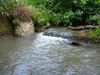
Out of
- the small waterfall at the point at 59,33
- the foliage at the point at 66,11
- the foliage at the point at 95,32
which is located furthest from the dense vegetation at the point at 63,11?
the foliage at the point at 95,32

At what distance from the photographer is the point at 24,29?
12.1m

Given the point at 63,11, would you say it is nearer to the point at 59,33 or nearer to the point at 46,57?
the point at 59,33

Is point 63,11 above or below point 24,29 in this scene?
above

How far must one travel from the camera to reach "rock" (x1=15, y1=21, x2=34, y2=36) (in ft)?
39.1

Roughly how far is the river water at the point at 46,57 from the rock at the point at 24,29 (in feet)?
3.17

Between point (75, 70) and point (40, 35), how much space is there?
17.1ft

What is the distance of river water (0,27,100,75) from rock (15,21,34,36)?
38.1 inches

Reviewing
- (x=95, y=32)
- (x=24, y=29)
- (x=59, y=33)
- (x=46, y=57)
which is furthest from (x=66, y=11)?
(x=46, y=57)

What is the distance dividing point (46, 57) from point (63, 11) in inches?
263

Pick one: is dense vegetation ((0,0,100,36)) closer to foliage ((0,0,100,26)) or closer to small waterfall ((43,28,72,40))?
foliage ((0,0,100,26))

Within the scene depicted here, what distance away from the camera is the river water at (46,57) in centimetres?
686

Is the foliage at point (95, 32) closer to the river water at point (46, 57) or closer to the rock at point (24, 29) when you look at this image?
the river water at point (46, 57)

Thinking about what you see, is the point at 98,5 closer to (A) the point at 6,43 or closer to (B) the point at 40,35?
(B) the point at 40,35

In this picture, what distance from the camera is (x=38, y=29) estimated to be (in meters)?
12.8
